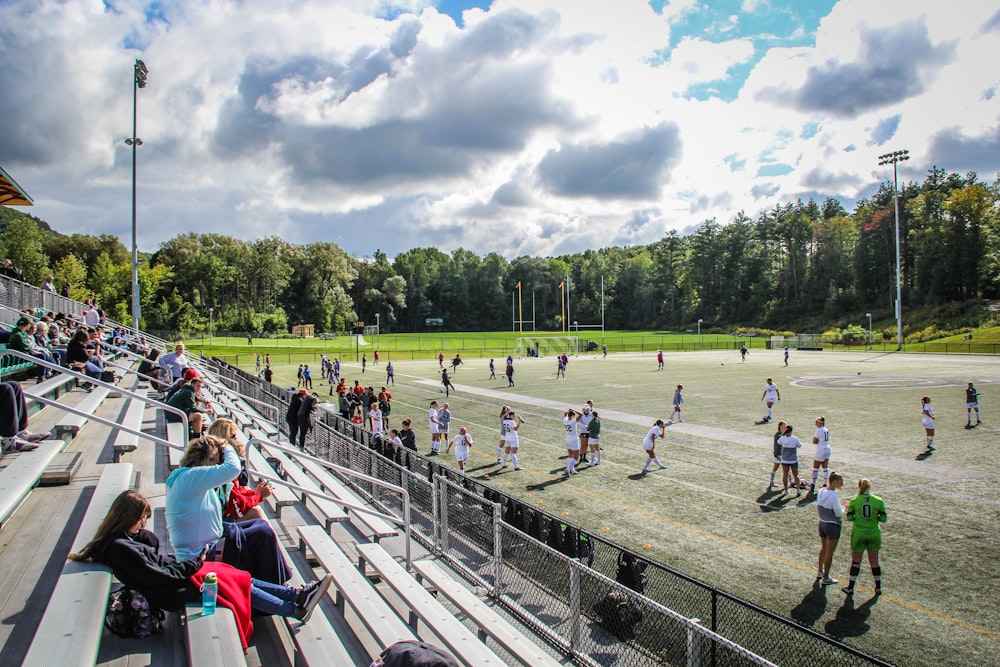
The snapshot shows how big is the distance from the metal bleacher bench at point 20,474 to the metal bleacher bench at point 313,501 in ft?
8.87

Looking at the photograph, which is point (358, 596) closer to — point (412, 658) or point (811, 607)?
point (412, 658)

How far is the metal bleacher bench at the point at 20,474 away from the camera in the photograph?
17.7 ft

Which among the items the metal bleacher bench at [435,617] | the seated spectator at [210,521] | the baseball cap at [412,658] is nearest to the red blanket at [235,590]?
the seated spectator at [210,521]

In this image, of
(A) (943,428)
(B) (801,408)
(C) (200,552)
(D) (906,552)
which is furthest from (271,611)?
(B) (801,408)

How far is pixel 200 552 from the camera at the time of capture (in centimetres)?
458

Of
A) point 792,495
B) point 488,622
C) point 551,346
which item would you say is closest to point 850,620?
point 488,622

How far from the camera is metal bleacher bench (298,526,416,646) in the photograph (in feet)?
15.9

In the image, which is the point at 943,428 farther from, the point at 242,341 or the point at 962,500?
the point at 242,341

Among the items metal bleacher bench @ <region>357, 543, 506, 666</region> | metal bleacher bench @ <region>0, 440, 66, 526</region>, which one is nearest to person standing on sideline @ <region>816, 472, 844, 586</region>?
metal bleacher bench @ <region>357, 543, 506, 666</region>

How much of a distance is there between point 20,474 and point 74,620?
3.02 m

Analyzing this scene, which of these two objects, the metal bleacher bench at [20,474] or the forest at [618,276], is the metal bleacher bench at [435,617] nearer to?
the metal bleacher bench at [20,474]

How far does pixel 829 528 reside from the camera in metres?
8.74

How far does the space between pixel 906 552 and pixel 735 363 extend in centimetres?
4539

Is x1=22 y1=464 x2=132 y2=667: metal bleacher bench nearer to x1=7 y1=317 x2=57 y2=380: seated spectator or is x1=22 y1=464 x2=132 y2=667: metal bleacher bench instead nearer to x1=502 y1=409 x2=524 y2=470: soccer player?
x1=7 y1=317 x2=57 y2=380: seated spectator
